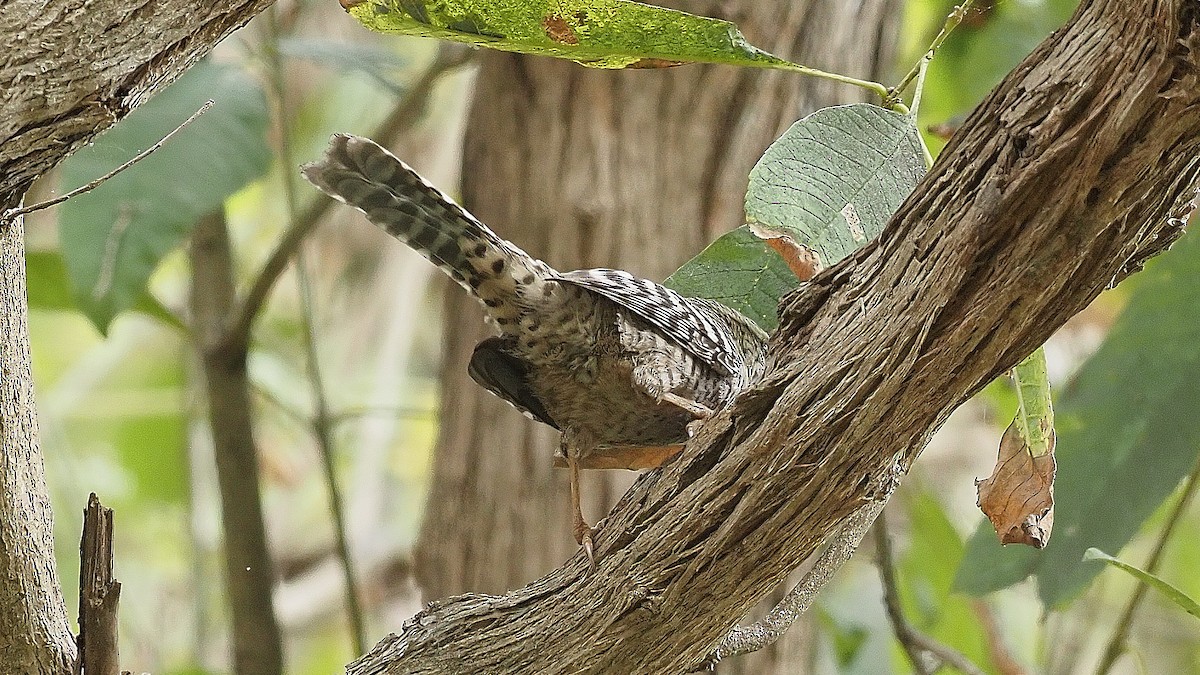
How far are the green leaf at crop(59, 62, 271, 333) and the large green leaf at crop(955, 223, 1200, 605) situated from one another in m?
1.21

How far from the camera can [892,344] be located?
852 mm

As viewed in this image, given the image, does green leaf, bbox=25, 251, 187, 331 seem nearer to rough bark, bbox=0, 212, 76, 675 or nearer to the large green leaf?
rough bark, bbox=0, 212, 76, 675

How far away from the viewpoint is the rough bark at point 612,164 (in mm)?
2234

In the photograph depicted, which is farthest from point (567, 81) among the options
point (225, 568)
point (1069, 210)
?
point (1069, 210)

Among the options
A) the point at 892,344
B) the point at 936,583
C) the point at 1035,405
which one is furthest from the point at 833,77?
the point at 936,583

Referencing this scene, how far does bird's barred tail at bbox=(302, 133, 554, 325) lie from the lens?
4.35ft

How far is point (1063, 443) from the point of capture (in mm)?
1674

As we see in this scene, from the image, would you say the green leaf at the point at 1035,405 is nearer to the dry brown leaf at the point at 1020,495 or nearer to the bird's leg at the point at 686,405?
the dry brown leaf at the point at 1020,495

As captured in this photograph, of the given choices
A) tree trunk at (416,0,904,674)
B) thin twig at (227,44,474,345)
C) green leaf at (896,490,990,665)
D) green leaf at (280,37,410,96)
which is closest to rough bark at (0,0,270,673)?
thin twig at (227,44,474,345)

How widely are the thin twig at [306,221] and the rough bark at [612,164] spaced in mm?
99

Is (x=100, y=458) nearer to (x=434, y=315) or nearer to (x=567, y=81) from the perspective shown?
(x=434, y=315)

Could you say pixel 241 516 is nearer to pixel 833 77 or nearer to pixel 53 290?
pixel 53 290

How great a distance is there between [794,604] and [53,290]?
4.84ft

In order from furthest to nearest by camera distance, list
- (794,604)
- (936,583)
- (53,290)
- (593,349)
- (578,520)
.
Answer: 1. (936,583)
2. (53,290)
3. (593,349)
4. (578,520)
5. (794,604)
